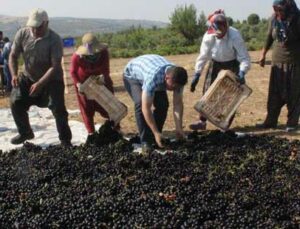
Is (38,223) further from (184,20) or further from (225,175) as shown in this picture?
(184,20)

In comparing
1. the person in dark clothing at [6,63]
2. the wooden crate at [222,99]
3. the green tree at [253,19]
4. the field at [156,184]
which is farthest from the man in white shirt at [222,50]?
the green tree at [253,19]

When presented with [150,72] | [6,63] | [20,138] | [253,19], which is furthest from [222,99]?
[253,19]

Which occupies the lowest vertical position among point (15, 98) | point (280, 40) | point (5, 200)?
point (5, 200)

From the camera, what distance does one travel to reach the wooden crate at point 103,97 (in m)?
6.06

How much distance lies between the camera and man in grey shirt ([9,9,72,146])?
19.0ft

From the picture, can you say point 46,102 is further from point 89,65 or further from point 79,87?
point 89,65

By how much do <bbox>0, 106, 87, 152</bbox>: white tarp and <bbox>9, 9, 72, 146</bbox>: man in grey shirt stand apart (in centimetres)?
34

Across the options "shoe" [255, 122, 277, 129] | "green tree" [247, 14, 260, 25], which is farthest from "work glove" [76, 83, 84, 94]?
"green tree" [247, 14, 260, 25]

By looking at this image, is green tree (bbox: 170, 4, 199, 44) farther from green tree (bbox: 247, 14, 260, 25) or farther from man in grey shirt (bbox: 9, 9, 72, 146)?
man in grey shirt (bbox: 9, 9, 72, 146)

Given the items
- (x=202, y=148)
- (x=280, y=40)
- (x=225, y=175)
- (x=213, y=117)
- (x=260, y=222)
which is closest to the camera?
(x=260, y=222)

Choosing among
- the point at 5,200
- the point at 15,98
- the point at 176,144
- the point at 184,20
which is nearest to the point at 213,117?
the point at 176,144

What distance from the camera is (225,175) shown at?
4.65 meters

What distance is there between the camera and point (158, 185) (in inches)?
175

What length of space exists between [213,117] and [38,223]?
285cm
